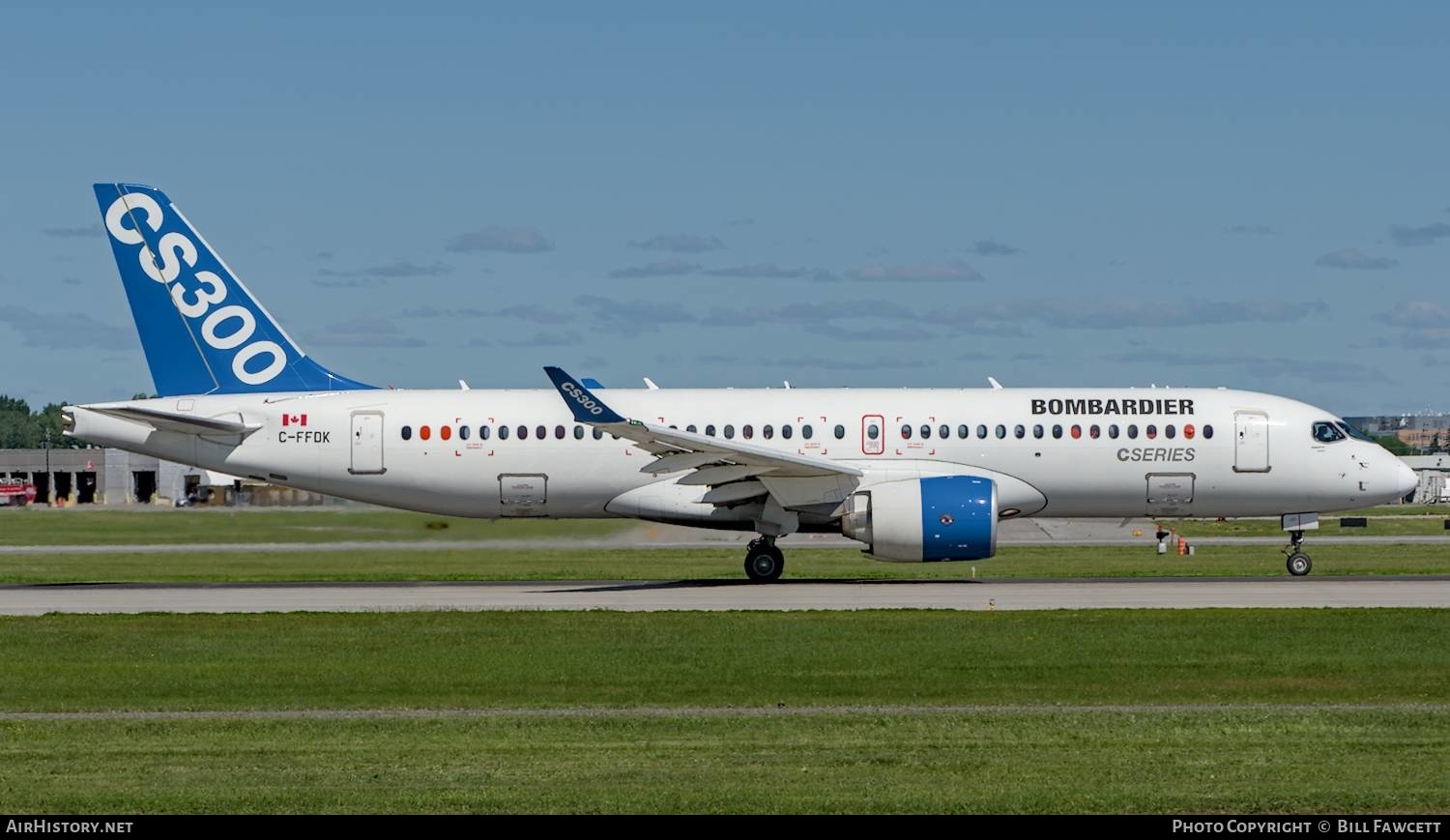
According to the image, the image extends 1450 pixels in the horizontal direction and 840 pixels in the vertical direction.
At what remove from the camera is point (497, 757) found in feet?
47.3

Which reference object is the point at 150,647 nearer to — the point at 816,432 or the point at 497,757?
the point at 497,757

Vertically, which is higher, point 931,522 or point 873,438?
point 873,438

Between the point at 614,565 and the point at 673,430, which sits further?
the point at 614,565

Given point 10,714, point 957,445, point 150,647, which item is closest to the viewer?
point 10,714

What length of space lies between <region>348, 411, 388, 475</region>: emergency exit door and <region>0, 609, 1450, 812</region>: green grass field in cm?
884

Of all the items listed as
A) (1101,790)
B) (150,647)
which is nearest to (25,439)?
(150,647)

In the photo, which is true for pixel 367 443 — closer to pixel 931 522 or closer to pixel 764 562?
pixel 764 562

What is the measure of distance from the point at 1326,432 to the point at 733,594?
12846mm

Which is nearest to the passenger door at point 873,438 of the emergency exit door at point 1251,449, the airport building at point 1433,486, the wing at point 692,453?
the wing at point 692,453

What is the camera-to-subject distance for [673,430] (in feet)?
113

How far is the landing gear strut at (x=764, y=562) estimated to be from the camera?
35031 mm

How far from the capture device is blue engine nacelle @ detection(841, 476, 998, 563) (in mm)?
32500

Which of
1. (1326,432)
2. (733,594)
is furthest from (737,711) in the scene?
(1326,432)
